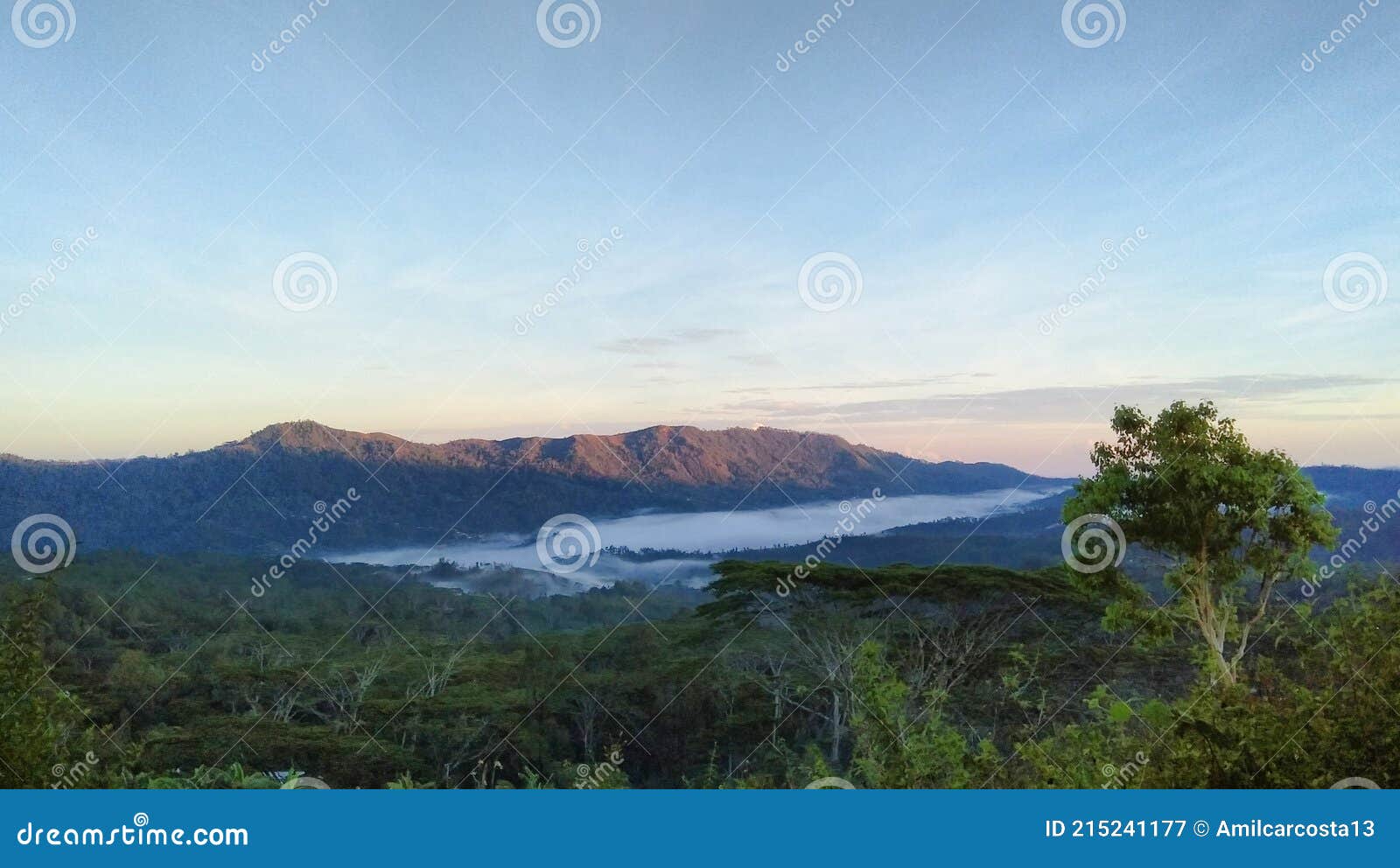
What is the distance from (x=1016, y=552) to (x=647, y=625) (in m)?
4.49

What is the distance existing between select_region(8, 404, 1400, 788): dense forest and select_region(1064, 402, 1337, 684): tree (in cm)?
2

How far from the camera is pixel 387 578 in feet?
43.6

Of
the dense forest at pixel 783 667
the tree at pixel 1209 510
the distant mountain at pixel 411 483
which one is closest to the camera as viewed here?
the dense forest at pixel 783 667

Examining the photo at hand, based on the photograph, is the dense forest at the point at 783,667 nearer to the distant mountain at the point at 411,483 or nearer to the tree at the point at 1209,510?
the tree at the point at 1209,510

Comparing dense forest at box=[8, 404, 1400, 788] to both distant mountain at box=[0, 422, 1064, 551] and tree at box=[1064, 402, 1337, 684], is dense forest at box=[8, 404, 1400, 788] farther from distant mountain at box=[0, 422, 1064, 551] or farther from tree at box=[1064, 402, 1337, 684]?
distant mountain at box=[0, 422, 1064, 551]

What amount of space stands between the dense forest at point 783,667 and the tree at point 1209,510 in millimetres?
16

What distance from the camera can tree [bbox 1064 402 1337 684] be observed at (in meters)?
4.32

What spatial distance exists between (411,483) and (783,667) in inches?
408

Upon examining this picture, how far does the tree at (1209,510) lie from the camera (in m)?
4.32

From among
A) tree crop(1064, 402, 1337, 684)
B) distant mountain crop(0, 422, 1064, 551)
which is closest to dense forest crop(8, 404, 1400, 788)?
tree crop(1064, 402, 1337, 684)

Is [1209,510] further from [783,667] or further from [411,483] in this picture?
[411,483]

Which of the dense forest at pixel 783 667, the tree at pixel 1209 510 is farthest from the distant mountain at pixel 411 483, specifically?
the tree at pixel 1209 510

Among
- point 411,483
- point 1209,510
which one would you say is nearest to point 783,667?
point 1209,510

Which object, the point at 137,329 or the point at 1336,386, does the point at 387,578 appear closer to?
the point at 137,329
